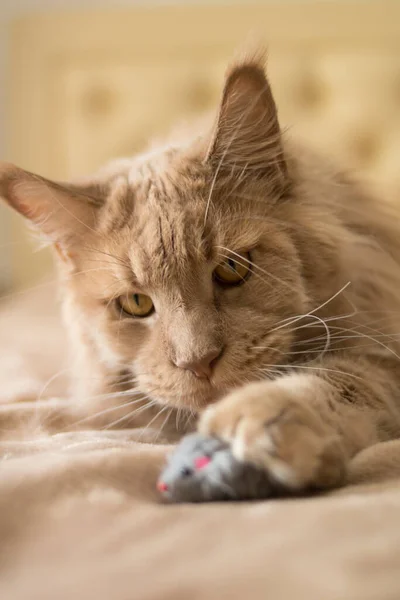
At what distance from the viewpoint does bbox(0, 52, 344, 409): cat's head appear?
43.0 inches

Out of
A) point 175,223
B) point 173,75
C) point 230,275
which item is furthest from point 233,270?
point 173,75

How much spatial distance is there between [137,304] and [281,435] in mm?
579

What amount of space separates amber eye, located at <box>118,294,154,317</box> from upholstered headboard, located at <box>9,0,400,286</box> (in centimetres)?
148

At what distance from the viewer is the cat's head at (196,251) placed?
3.58 ft

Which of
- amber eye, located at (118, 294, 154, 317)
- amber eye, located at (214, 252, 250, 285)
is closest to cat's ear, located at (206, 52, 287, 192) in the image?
amber eye, located at (214, 252, 250, 285)

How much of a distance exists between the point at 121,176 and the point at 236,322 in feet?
1.66

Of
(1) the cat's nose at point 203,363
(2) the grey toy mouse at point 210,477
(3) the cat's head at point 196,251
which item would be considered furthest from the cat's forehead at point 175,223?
(2) the grey toy mouse at point 210,477

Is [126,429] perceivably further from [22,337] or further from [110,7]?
[110,7]

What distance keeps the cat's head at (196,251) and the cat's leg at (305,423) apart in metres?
0.14

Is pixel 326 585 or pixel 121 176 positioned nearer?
pixel 326 585

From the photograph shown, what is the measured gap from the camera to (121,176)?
139cm

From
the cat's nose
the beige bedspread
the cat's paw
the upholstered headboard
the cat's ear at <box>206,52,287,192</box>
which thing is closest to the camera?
the beige bedspread

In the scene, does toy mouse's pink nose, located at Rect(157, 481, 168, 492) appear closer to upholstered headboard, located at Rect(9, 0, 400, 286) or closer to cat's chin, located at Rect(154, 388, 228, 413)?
cat's chin, located at Rect(154, 388, 228, 413)

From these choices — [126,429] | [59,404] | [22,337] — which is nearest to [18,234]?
[22,337]
